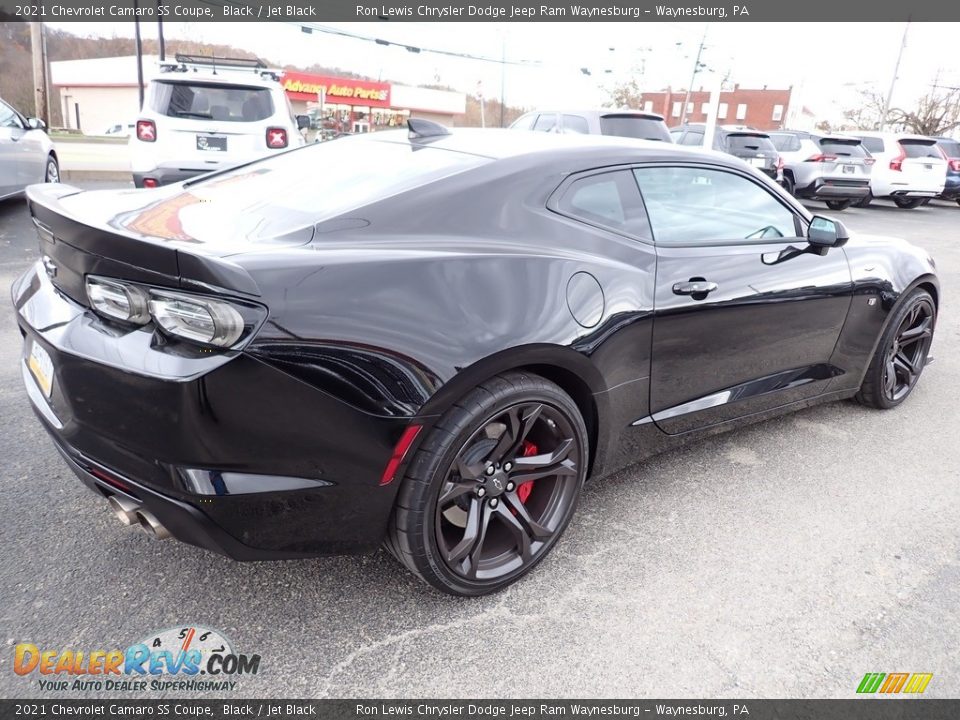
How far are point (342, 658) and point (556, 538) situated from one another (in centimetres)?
85

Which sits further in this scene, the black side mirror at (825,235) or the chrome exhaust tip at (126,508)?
the black side mirror at (825,235)

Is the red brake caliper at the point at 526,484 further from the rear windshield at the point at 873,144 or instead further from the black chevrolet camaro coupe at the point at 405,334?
the rear windshield at the point at 873,144

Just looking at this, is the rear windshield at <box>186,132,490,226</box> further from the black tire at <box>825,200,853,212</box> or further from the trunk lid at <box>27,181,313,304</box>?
the black tire at <box>825,200,853,212</box>

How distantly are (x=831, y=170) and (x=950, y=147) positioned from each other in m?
5.77

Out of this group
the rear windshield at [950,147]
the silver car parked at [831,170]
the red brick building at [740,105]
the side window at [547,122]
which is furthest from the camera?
the red brick building at [740,105]

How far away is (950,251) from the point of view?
1080 cm

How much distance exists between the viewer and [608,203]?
2.74 m

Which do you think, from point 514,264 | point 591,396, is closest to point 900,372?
point 591,396

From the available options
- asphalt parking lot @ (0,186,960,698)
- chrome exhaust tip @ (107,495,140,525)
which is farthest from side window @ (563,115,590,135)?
chrome exhaust tip @ (107,495,140,525)

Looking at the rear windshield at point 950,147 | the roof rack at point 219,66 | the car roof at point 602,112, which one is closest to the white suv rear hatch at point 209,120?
the roof rack at point 219,66

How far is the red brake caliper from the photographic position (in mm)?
2492

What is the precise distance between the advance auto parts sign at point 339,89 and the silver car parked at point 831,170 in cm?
4014

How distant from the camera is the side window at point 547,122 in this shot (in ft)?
39.3

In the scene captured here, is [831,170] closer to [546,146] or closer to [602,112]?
[602,112]
